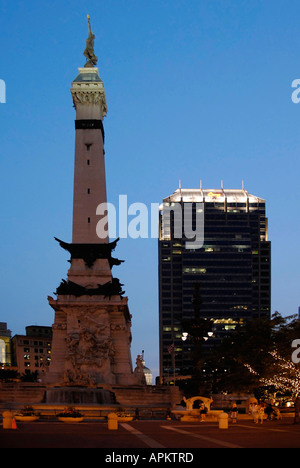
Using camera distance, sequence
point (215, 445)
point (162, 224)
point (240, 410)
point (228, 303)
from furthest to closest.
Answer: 1. point (162, 224)
2. point (228, 303)
3. point (240, 410)
4. point (215, 445)

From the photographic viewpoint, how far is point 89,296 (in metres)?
76.4

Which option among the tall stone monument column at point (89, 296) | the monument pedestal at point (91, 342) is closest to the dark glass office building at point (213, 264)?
the tall stone monument column at point (89, 296)

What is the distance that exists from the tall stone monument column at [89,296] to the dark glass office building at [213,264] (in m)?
97.9

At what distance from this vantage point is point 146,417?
53.2 meters

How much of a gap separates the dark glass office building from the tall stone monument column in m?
97.9

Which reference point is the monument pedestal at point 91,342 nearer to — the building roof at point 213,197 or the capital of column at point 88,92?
the capital of column at point 88,92

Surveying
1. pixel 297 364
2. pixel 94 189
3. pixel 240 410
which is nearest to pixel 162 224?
pixel 94 189

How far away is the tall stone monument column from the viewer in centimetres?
7338

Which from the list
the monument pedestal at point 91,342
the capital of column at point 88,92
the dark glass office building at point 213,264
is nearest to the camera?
the monument pedestal at point 91,342

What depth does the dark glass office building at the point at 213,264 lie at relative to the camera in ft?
588

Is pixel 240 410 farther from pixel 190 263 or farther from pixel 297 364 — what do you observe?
pixel 190 263

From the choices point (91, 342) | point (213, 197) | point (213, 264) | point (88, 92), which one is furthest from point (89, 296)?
point (213, 197)
